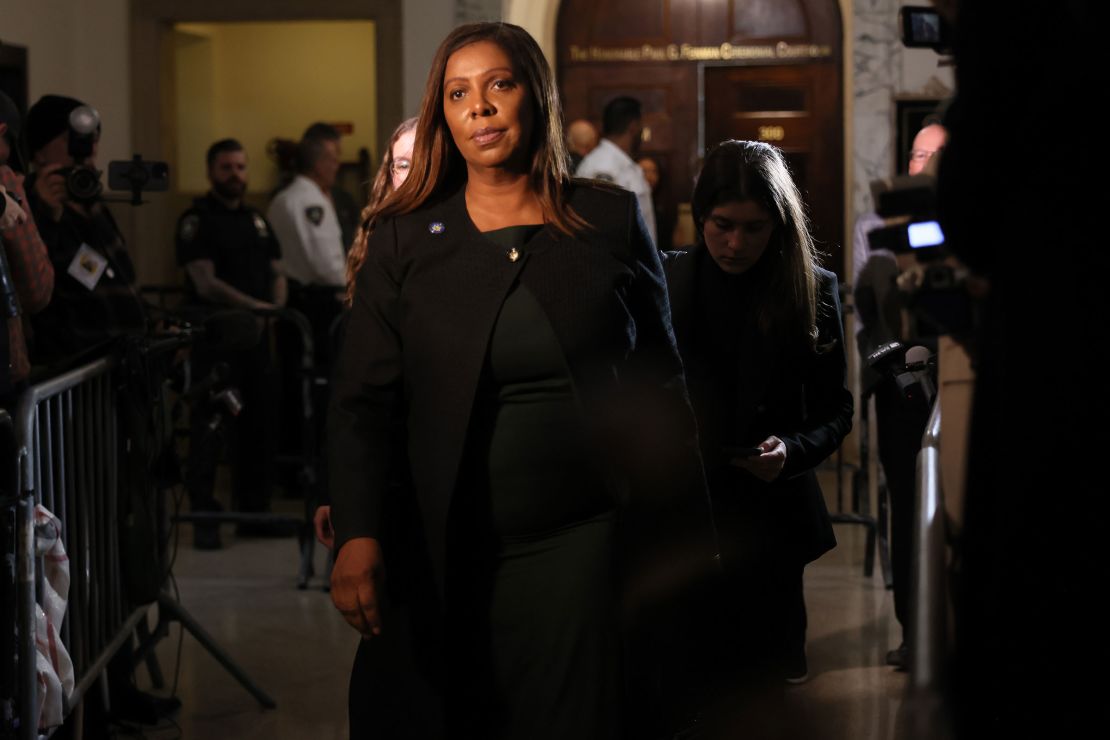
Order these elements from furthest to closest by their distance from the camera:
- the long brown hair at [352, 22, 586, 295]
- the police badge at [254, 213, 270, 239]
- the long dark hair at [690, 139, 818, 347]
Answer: the police badge at [254, 213, 270, 239] < the long dark hair at [690, 139, 818, 347] < the long brown hair at [352, 22, 586, 295]

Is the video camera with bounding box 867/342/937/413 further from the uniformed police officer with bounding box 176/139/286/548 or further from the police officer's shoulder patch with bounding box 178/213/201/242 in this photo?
the police officer's shoulder patch with bounding box 178/213/201/242

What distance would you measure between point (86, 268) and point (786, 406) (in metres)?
2.24

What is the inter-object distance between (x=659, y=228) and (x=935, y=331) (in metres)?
8.03

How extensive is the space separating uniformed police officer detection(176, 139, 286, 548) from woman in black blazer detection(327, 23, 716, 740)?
4.70 metres

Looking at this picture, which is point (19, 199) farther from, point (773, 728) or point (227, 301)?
point (227, 301)

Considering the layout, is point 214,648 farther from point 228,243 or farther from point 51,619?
point 228,243

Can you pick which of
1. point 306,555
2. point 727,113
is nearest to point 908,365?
point 306,555

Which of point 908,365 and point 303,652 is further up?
point 908,365

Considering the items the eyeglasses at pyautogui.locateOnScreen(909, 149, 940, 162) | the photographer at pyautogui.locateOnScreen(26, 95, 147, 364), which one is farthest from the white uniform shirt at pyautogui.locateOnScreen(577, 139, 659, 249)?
the photographer at pyautogui.locateOnScreen(26, 95, 147, 364)

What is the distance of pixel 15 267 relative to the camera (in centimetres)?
402

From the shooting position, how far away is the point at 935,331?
1.87 m

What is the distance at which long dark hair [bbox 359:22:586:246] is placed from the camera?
2.82 m

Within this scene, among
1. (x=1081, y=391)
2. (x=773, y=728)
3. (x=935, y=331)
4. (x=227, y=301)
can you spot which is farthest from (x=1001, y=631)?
(x=227, y=301)

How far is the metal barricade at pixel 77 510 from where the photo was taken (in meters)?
3.38
